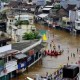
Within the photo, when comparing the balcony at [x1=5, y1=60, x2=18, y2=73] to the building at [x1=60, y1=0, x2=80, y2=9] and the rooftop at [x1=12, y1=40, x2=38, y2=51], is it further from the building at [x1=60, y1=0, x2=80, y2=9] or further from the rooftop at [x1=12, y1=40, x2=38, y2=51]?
the building at [x1=60, y1=0, x2=80, y2=9]

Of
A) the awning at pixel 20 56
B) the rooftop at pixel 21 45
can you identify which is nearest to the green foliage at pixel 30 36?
the rooftop at pixel 21 45

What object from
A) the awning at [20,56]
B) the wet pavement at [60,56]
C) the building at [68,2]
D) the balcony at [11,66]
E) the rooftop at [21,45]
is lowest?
the wet pavement at [60,56]

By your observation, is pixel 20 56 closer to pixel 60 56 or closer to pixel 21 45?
pixel 21 45

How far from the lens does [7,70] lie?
28016mm

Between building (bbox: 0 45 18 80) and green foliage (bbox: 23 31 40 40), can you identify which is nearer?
building (bbox: 0 45 18 80)

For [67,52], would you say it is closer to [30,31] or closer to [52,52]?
[52,52]

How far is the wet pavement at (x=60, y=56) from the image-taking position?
31703 mm

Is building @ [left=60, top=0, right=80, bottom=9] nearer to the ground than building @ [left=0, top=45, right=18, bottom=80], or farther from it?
farther from it

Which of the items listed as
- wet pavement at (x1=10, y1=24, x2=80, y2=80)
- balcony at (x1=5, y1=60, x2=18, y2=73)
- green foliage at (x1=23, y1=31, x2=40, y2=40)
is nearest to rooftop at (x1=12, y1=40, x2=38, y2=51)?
wet pavement at (x1=10, y1=24, x2=80, y2=80)

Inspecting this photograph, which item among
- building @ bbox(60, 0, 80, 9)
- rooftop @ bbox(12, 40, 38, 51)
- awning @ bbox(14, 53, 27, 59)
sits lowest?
awning @ bbox(14, 53, 27, 59)

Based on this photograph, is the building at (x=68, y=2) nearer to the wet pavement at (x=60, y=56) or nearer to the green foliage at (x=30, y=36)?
the wet pavement at (x=60, y=56)

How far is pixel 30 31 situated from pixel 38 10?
128ft

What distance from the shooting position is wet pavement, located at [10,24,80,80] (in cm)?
3170

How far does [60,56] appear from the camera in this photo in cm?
3759
